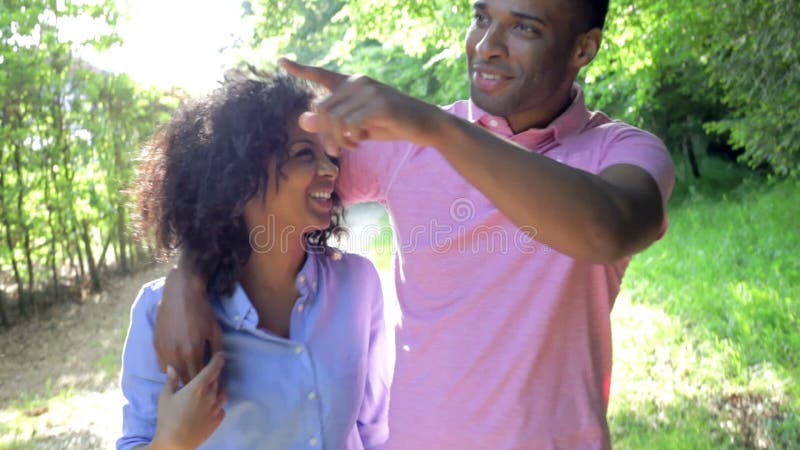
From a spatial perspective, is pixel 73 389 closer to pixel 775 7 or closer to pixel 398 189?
pixel 398 189

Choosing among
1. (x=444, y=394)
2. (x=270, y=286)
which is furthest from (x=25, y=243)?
(x=444, y=394)

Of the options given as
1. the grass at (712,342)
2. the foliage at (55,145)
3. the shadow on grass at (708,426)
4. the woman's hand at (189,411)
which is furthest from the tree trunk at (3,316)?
the woman's hand at (189,411)

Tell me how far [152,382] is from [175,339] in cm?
14

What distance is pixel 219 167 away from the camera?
7.06ft

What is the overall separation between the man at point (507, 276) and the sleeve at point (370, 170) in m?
0.01

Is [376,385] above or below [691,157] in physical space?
above

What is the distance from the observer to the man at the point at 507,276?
5.50 ft

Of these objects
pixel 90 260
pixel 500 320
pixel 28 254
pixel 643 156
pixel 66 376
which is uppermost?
pixel 643 156

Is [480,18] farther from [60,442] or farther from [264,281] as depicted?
[60,442]

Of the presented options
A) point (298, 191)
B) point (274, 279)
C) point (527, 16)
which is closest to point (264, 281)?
Answer: point (274, 279)

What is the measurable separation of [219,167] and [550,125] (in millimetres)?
900

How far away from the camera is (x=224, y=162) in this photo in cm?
215

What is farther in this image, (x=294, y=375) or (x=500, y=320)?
(x=294, y=375)

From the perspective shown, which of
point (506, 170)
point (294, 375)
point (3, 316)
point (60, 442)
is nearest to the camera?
point (506, 170)
